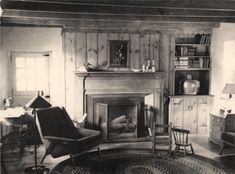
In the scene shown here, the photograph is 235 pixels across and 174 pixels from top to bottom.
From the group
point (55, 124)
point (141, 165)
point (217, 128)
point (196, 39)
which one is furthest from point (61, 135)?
point (196, 39)

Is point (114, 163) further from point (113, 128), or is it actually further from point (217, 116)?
point (217, 116)

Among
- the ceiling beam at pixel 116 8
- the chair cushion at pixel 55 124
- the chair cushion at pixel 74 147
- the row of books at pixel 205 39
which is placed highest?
the ceiling beam at pixel 116 8

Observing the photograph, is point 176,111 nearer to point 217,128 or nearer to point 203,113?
point 203,113

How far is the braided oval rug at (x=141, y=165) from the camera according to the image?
5074 mm

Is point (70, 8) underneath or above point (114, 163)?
above

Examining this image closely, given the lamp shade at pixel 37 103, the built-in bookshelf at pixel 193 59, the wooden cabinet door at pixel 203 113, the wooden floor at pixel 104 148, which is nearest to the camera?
the lamp shade at pixel 37 103

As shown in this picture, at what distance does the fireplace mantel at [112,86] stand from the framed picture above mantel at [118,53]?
0.97ft

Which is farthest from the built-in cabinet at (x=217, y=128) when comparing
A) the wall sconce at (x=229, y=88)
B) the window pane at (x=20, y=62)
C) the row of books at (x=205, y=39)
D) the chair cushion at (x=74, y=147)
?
the window pane at (x=20, y=62)

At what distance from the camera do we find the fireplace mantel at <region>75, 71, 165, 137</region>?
6.94 meters

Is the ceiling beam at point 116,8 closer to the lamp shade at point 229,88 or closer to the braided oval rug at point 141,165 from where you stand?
the lamp shade at point 229,88

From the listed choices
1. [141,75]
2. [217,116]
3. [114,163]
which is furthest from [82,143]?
[217,116]

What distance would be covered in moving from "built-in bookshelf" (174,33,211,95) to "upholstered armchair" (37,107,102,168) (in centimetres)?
316

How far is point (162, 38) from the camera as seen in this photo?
736cm

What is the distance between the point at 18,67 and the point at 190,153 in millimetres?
4211
